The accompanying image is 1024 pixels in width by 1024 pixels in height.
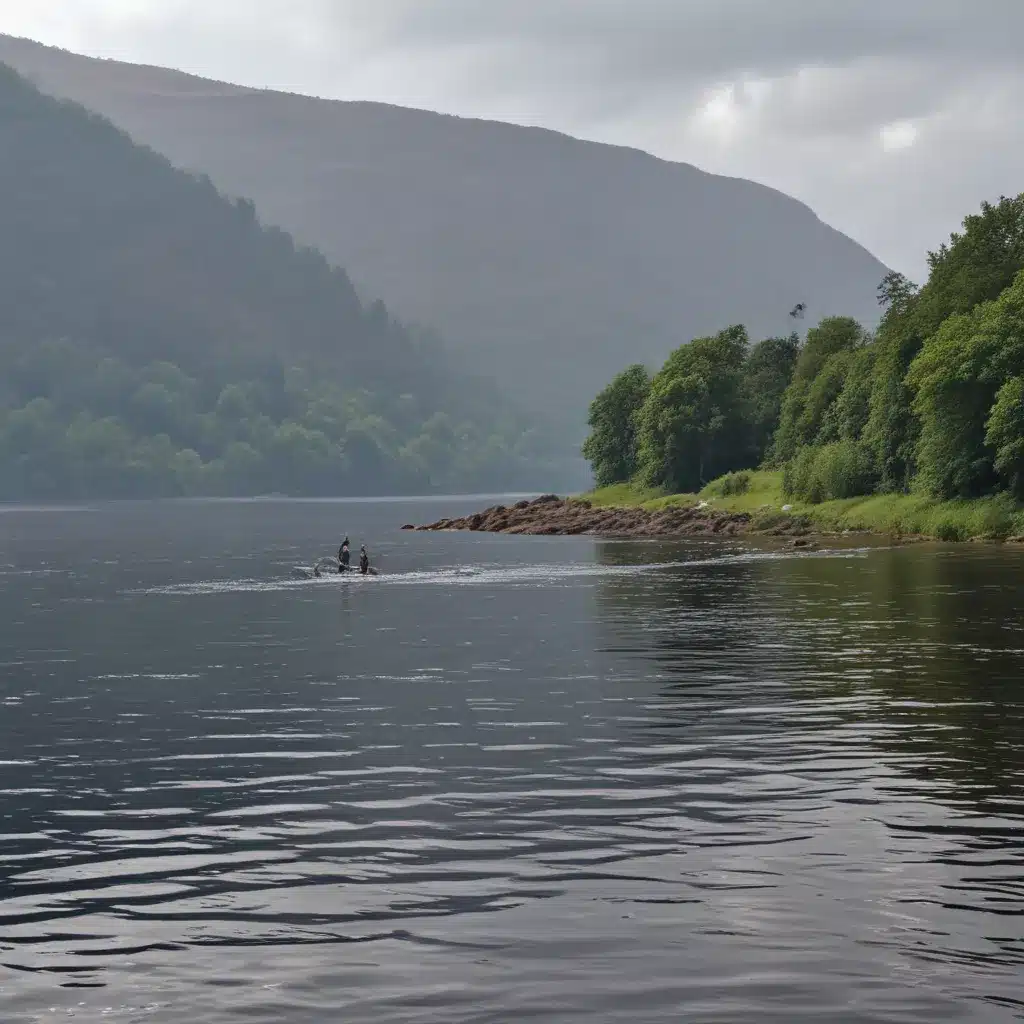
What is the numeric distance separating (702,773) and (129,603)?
47795 millimetres

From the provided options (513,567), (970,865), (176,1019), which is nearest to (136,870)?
(176,1019)

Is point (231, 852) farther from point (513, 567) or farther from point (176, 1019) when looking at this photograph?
point (513, 567)

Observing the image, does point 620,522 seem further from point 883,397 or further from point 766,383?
point 766,383

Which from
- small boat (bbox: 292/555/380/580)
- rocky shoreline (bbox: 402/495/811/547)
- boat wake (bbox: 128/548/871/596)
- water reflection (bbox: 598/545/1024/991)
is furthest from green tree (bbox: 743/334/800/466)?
Result: water reflection (bbox: 598/545/1024/991)

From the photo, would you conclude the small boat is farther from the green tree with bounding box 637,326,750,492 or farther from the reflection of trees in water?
the green tree with bounding box 637,326,750,492

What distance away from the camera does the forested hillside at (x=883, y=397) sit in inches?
4380

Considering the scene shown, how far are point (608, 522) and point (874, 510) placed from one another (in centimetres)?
3607

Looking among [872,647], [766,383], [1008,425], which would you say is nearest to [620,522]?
[766,383]

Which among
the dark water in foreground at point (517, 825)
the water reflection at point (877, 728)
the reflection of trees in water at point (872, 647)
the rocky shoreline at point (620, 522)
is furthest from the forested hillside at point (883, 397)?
the dark water in foreground at point (517, 825)

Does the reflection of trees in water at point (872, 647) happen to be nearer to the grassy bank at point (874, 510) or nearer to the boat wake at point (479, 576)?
the boat wake at point (479, 576)

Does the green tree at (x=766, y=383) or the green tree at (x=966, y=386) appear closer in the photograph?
the green tree at (x=966, y=386)

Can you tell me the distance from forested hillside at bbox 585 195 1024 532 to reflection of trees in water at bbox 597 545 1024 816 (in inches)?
997

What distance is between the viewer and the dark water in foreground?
16469 mm

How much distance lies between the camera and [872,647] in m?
48.2
